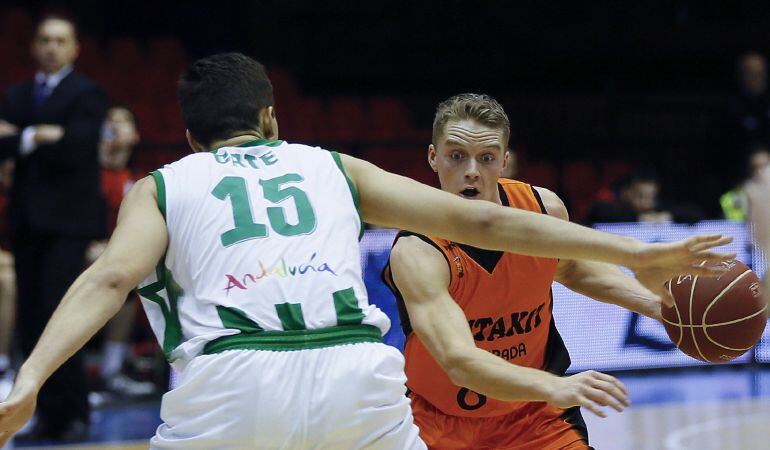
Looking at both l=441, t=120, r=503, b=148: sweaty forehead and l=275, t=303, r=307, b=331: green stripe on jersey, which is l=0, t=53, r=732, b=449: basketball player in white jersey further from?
l=441, t=120, r=503, b=148: sweaty forehead

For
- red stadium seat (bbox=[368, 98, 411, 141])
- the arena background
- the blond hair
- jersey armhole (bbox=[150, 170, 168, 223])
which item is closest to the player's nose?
the blond hair

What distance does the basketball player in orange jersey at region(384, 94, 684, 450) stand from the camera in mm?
3730

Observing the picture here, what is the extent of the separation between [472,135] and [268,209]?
1167 millimetres

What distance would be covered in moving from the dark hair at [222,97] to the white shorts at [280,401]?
62 cm

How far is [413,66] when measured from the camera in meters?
14.1

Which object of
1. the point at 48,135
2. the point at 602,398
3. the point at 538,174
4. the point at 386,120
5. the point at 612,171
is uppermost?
the point at 602,398

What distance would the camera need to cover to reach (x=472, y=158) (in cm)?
385

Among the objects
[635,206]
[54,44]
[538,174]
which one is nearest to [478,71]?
[538,174]

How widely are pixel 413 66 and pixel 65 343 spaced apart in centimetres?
1164

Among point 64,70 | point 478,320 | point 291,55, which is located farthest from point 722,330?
point 291,55

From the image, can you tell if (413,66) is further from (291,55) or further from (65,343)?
(65,343)

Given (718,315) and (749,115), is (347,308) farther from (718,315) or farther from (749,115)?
(749,115)

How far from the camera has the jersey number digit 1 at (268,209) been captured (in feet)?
9.37

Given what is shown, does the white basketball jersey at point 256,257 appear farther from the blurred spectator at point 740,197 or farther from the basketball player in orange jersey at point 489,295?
the blurred spectator at point 740,197
